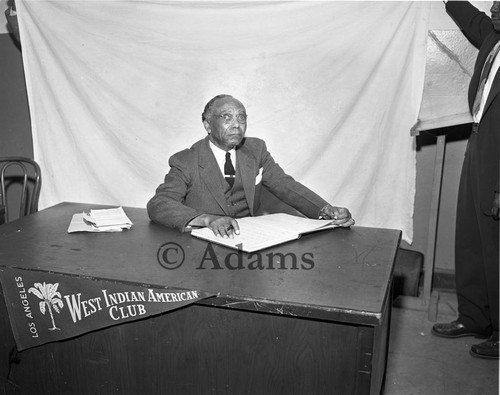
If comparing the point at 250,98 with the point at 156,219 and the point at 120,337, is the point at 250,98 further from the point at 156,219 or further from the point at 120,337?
the point at 120,337

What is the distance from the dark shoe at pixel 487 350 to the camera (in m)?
3.07

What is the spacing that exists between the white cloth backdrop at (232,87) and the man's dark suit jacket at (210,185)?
0.51 meters

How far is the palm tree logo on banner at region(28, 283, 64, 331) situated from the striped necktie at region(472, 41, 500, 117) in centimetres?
232

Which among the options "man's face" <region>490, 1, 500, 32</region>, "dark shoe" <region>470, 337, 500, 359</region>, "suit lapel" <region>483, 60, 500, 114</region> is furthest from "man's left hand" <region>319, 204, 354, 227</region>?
"man's face" <region>490, 1, 500, 32</region>

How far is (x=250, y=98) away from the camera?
3.52m

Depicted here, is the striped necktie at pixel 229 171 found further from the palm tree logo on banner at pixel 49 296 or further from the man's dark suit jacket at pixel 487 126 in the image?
the man's dark suit jacket at pixel 487 126

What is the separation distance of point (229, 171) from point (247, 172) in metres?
0.10

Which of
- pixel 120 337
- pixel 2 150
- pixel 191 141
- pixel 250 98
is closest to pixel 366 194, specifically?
pixel 250 98

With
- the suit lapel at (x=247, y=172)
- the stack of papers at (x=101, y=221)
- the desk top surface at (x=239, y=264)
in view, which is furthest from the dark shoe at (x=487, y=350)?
the stack of papers at (x=101, y=221)

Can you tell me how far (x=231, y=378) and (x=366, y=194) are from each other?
1812 mm

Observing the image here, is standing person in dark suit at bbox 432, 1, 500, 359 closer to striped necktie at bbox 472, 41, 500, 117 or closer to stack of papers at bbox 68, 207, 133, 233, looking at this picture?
striped necktie at bbox 472, 41, 500, 117

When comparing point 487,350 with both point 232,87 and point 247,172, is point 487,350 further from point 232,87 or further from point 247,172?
point 232,87

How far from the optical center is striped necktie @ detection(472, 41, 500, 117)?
117 inches

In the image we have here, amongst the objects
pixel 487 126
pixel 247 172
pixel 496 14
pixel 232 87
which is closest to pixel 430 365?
pixel 487 126
